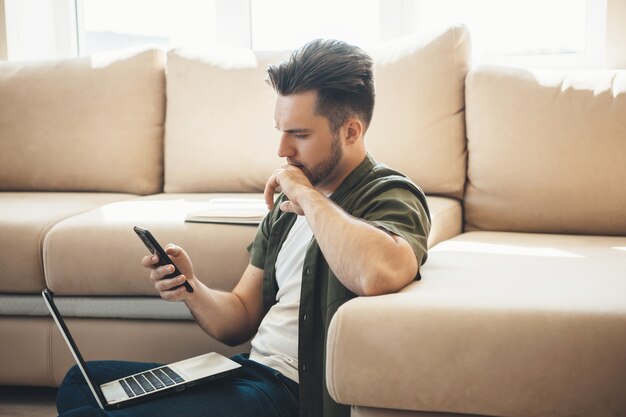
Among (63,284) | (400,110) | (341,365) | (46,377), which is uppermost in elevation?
(400,110)

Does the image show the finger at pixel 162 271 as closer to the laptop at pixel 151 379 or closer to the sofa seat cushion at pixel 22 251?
the laptop at pixel 151 379

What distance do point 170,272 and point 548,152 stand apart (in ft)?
3.90

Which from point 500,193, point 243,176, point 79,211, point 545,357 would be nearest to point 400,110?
point 500,193

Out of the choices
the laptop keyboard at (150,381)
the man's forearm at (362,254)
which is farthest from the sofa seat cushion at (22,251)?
the man's forearm at (362,254)

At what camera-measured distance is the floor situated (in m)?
1.89

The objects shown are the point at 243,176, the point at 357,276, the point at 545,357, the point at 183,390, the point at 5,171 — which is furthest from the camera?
the point at 5,171

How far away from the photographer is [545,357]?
3.34 feet

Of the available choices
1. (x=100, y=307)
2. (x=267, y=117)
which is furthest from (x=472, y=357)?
(x=267, y=117)

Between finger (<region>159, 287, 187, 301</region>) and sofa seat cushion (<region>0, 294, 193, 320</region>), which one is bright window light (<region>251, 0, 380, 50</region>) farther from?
finger (<region>159, 287, 187, 301</region>)

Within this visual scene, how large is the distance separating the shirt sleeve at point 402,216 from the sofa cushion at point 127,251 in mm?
494

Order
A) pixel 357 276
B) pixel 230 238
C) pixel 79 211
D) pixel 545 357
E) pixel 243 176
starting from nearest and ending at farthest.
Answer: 1. pixel 545 357
2. pixel 357 276
3. pixel 230 238
4. pixel 79 211
5. pixel 243 176

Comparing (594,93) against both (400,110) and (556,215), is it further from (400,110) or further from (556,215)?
(400,110)

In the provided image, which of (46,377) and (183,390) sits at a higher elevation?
(183,390)

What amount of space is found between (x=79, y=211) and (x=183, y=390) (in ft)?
3.49
